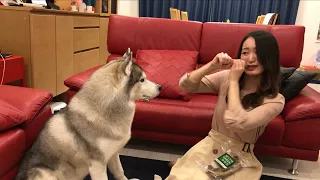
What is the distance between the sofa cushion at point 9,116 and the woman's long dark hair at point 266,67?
1.25m

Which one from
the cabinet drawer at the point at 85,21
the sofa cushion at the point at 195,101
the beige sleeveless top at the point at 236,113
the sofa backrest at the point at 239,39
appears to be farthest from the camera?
the cabinet drawer at the point at 85,21

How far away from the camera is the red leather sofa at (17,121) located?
147cm

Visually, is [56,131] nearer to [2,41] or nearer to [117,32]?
[117,32]

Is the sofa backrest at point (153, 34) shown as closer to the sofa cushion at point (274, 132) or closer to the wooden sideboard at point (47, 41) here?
the wooden sideboard at point (47, 41)

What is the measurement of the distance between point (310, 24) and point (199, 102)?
167 inches

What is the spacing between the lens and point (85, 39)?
4.20 m

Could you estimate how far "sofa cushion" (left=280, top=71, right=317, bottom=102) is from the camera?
215 cm

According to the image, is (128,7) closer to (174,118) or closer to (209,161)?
(174,118)

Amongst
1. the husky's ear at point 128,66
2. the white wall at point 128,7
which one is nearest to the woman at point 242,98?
the husky's ear at point 128,66

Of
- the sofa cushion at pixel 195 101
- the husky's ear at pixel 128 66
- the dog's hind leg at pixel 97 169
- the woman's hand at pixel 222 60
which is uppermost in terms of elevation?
the woman's hand at pixel 222 60

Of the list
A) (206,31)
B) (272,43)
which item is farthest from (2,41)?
(272,43)

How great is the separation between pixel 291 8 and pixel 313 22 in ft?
1.65

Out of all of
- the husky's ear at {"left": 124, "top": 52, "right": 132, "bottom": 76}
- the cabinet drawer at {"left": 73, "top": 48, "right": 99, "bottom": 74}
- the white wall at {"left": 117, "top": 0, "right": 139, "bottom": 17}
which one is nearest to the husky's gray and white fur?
the husky's ear at {"left": 124, "top": 52, "right": 132, "bottom": 76}

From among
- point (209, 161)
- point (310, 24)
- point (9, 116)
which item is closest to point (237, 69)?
point (209, 161)
